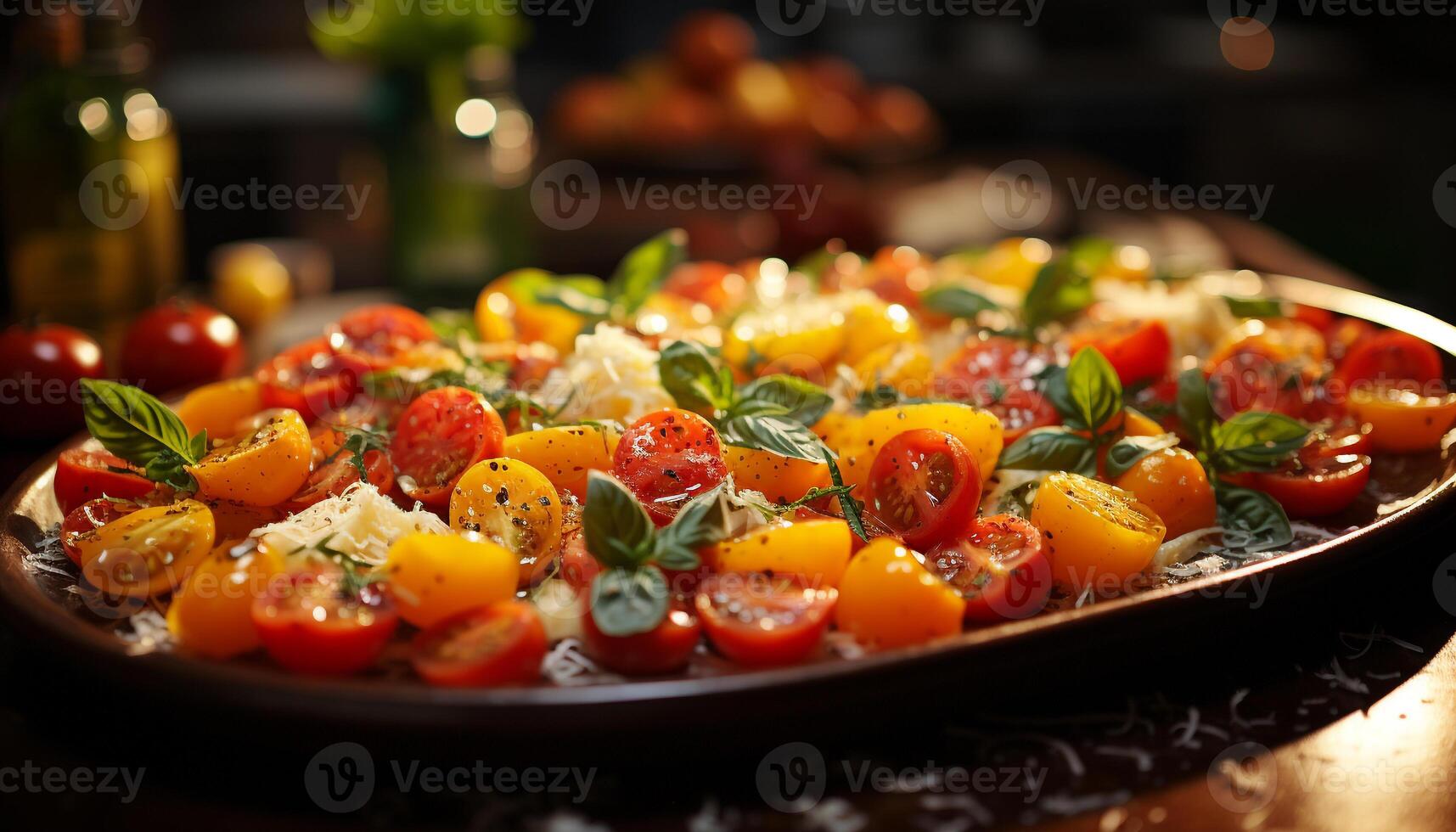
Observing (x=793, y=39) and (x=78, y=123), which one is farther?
(x=793, y=39)

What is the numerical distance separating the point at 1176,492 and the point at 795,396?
54cm

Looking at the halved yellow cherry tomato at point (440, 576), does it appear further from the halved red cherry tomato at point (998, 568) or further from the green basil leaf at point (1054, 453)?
the green basil leaf at point (1054, 453)

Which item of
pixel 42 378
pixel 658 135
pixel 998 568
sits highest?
pixel 658 135

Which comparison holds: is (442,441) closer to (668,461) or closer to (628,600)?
(668,461)

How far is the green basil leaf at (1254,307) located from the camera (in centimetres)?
228

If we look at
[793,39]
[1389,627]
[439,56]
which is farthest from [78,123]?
[793,39]

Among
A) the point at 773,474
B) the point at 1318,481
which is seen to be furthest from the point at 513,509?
the point at 1318,481

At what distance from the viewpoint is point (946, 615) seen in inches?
51.6

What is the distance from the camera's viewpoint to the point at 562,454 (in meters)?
1.63

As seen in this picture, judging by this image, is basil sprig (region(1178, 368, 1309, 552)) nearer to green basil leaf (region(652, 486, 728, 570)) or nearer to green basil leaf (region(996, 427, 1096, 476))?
green basil leaf (region(996, 427, 1096, 476))

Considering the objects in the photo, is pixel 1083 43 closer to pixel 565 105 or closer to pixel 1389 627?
pixel 565 105

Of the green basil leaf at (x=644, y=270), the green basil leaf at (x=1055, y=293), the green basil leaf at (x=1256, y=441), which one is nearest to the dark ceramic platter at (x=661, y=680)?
the green basil leaf at (x=1256, y=441)

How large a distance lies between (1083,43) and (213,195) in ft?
17.4

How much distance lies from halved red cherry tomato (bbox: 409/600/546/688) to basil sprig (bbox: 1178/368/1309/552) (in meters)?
0.95
